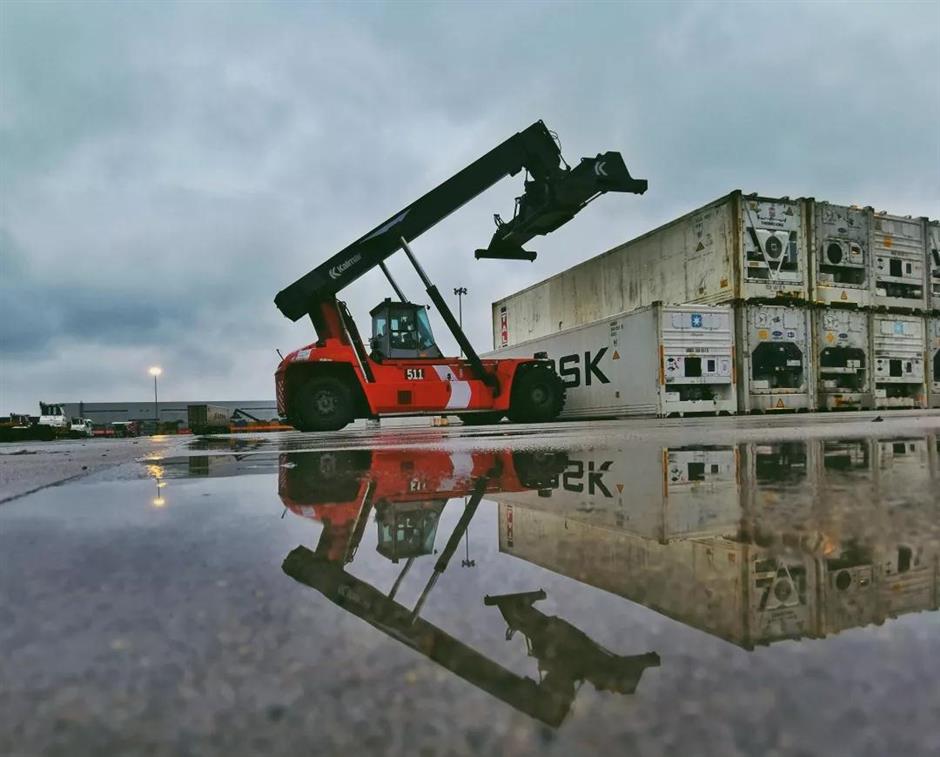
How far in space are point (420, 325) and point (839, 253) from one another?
935 centimetres

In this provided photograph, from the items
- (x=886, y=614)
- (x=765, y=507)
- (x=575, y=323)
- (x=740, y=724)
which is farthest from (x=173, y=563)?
(x=575, y=323)

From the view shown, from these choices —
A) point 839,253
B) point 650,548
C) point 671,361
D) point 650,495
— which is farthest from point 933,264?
point 650,548

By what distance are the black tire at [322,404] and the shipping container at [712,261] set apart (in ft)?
23.3

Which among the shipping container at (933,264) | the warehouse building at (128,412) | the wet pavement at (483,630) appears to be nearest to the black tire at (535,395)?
the shipping container at (933,264)

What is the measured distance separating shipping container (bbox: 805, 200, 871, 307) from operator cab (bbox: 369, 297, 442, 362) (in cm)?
846

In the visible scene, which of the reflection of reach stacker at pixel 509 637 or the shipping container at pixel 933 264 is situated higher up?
the shipping container at pixel 933 264

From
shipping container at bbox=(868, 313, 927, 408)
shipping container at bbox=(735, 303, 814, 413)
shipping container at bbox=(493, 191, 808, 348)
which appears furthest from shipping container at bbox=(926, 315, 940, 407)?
shipping container at bbox=(493, 191, 808, 348)

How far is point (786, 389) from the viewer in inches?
508

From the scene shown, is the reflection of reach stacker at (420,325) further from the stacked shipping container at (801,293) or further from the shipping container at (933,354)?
the shipping container at (933,354)

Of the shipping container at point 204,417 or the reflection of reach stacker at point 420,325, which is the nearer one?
the reflection of reach stacker at point 420,325

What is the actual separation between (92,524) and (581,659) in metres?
1.55

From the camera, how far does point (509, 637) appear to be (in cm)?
75

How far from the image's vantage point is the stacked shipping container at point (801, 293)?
496 inches

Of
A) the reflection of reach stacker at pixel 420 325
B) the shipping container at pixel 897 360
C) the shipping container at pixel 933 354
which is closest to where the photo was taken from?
the reflection of reach stacker at pixel 420 325
